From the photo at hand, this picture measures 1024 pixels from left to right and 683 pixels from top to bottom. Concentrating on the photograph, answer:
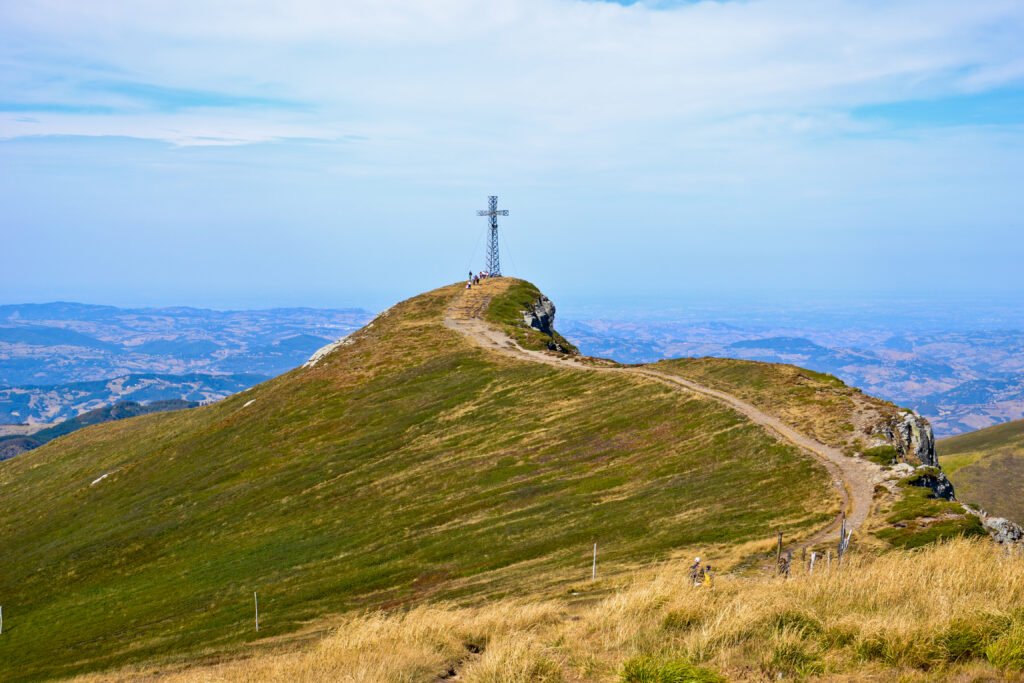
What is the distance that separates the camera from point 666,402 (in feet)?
247

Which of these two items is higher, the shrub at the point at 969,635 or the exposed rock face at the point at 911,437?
the shrub at the point at 969,635

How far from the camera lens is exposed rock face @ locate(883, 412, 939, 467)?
176ft

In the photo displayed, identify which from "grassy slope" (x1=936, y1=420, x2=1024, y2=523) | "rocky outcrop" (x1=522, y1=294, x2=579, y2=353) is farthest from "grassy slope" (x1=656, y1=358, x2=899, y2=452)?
"grassy slope" (x1=936, y1=420, x2=1024, y2=523)

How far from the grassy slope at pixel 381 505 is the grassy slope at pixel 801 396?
4969mm

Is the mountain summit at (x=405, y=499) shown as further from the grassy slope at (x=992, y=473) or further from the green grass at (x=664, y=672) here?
the grassy slope at (x=992, y=473)

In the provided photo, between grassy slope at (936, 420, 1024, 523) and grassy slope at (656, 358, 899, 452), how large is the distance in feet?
155

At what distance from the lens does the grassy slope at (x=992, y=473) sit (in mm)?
114062

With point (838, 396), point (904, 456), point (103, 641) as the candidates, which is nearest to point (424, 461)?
point (103, 641)

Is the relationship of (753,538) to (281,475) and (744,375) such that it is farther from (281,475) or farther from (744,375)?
(281,475)

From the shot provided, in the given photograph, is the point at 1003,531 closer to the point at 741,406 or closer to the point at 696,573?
the point at 696,573

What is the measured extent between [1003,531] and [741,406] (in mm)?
30924

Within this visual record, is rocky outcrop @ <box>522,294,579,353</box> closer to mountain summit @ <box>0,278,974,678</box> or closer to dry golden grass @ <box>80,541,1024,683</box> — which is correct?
mountain summit @ <box>0,278,974,678</box>

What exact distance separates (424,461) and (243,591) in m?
23.5

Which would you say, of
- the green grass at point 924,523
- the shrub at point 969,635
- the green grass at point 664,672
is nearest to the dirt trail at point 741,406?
the green grass at point 924,523
